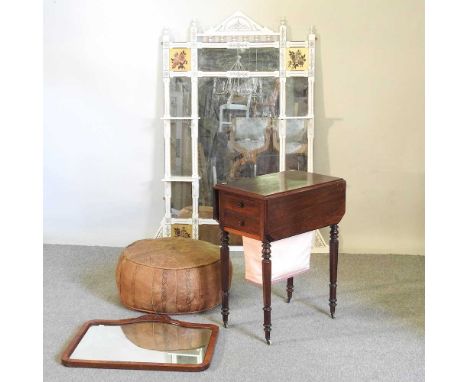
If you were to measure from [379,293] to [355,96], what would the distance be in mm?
1339

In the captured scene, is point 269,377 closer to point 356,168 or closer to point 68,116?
point 356,168

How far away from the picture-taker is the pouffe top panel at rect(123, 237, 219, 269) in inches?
131

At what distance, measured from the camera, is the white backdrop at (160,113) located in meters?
4.26

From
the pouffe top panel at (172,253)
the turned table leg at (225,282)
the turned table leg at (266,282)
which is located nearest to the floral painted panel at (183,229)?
the pouffe top panel at (172,253)

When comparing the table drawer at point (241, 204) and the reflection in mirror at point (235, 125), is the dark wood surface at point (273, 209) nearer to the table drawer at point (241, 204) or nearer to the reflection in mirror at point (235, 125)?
the table drawer at point (241, 204)

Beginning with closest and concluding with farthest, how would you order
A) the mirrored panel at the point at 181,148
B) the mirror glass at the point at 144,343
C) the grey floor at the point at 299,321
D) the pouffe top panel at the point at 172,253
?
1. the grey floor at the point at 299,321
2. the mirror glass at the point at 144,343
3. the pouffe top panel at the point at 172,253
4. the mirrored panel at the point at 181,148

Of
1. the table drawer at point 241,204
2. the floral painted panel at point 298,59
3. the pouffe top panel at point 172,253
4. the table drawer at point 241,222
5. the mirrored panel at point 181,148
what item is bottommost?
the pouffe top panel at point 172,253

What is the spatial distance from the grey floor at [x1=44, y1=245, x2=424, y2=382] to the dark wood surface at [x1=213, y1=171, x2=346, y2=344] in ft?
0.54

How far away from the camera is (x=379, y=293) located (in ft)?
12.1

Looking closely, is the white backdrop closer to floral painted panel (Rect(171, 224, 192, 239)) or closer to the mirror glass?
floral painted panel (Rect(171, 224, 192, 239))

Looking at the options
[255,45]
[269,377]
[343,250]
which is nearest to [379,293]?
[343,250]

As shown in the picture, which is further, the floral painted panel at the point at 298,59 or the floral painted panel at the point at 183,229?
the floral painted panel at the point at 183,229

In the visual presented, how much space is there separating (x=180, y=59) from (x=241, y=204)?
1.64 meters

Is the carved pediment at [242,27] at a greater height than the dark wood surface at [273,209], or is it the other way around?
the carved pediment at [242,27]
